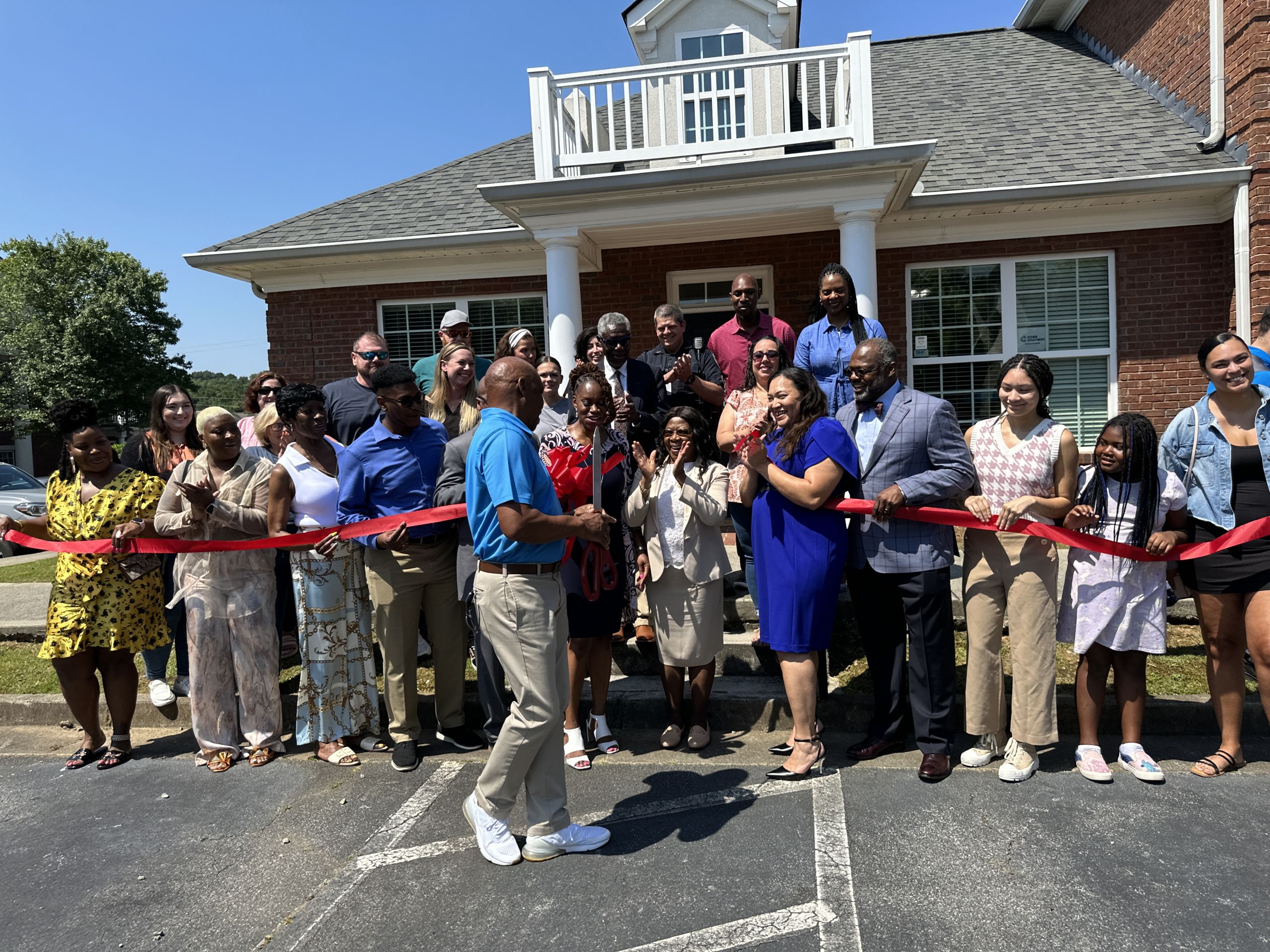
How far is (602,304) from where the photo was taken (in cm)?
1030

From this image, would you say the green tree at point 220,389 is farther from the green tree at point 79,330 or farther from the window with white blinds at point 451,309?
the window with white blinds at point 451,309

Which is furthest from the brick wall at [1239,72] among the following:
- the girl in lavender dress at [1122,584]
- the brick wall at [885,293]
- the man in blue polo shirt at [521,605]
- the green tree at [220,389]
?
the green tree at [220,389]

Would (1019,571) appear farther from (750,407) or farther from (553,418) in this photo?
(553,418)

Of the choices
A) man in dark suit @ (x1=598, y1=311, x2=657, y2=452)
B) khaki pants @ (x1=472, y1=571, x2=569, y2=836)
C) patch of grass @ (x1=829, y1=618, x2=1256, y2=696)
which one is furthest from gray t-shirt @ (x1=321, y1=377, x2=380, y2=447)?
patch of grass @ (x1=829, y1=618, x2=1256, y2=696)

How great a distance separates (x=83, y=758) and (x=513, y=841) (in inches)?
116

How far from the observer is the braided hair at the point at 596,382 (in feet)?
13.6

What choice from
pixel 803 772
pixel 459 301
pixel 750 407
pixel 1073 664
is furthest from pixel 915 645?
pixel 459 301

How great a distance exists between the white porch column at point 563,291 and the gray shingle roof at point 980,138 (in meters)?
1.46

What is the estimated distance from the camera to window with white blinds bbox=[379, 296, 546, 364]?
10.7 metres

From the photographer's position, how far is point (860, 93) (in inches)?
320

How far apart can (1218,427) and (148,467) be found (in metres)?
5.87

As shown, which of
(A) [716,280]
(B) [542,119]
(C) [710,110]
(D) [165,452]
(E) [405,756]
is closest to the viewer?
(E) [405,756]

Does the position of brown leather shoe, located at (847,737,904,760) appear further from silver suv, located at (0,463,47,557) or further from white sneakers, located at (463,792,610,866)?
silver suv, located at (0,463,47,557)

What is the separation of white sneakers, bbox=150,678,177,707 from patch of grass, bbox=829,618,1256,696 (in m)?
4.06
